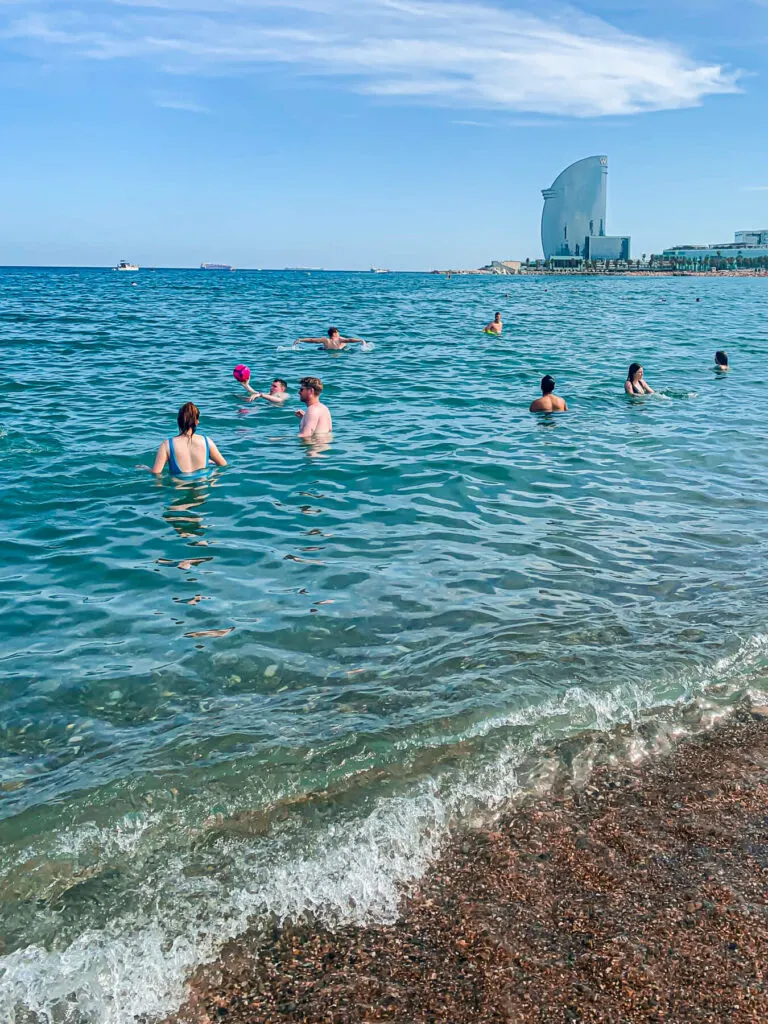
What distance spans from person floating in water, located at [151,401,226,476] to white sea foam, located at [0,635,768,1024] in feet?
21.5

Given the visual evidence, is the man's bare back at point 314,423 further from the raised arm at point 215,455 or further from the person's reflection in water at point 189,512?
the person's reflection in water at point 189,512

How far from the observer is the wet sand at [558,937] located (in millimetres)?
2727

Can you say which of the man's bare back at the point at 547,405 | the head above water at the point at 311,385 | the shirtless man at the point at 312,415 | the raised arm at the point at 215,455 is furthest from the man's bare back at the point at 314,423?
the man's bare back at the point at 547,405

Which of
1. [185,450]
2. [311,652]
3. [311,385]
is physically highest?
[311,385]

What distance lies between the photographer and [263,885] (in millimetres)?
3307

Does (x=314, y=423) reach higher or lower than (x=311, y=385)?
Result: lower

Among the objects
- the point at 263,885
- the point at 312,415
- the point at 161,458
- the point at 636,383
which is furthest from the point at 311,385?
the point at 263,885

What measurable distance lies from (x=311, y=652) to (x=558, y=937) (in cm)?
274

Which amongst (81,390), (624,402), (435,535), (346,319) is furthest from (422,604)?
(346,319)

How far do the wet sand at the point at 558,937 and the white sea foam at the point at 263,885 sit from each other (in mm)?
121

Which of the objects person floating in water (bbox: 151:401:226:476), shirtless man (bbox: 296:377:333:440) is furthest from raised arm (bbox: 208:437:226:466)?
shirtless man (bbox: 296:377:333:440)

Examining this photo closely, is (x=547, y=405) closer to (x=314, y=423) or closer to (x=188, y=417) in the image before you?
(x=314, y=423)

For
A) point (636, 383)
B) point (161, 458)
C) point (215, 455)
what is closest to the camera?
point (161, 458)

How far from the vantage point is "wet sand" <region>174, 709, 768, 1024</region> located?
2.73 meters
